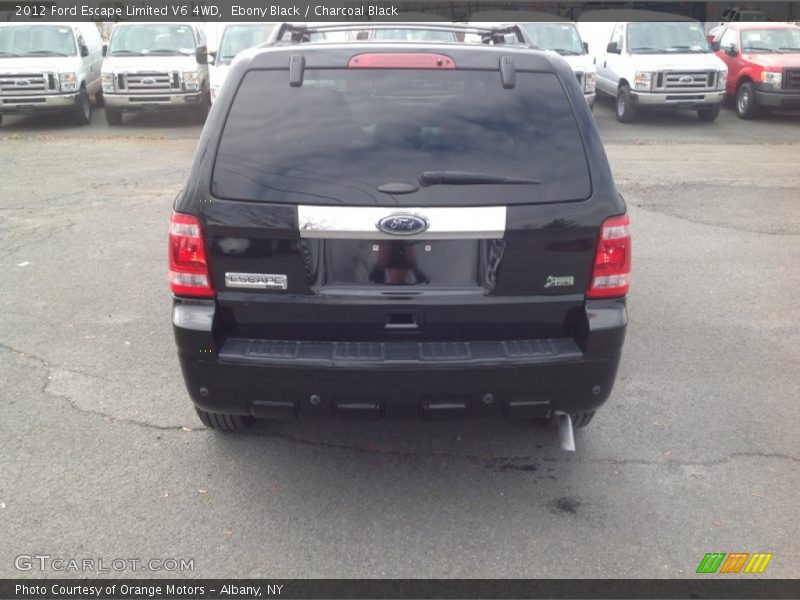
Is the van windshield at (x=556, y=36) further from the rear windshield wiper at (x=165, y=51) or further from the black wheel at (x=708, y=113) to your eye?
A: the rear windshield wiper at (x=165, y=51)

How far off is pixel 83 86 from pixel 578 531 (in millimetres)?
15495

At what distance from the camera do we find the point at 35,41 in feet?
52.4

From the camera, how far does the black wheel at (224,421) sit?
4.11 metres

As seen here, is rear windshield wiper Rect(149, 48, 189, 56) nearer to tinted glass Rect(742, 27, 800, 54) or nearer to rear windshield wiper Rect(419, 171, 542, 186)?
tinted glass Rect(742, 27, 800, 54)

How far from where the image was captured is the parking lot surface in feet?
11.1

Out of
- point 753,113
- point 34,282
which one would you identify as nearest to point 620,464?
point 34,282

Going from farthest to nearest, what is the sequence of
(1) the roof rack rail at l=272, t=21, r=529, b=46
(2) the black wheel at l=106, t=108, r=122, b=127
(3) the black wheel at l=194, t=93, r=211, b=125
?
(3) the black wheel at l=194, t=93, r=211, b=125
(2) the black wheel at l=106, t=108, r=122, b=127
(1) the roof rack rail at l=272, t=21, r=529, b=46

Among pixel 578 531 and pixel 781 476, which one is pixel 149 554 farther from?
pixel 781 476

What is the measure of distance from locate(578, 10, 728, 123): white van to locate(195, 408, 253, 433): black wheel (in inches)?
534

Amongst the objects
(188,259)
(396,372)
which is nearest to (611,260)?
(396,372)

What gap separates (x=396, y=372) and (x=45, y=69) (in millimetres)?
14520

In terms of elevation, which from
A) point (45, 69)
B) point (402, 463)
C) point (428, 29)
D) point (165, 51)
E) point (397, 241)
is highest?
point (428, 29)

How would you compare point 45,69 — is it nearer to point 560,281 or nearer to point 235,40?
point 235,40

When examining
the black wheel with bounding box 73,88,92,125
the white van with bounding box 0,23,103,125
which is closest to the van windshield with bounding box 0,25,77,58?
the white van with bounding box 0,23,103,125
